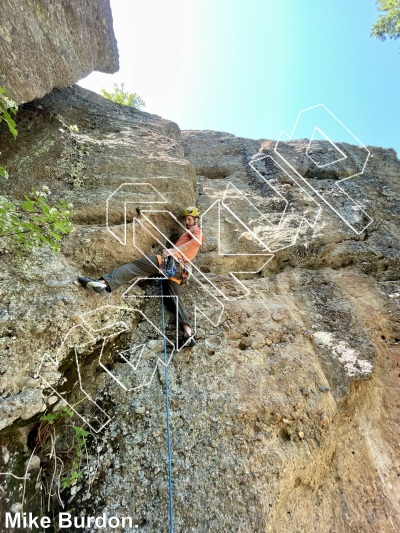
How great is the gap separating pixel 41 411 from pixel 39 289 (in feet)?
4.52

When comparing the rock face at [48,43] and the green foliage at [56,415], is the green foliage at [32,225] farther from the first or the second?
the rock face at [48,43]

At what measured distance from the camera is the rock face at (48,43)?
4082mm

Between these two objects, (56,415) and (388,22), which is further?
(388,22)

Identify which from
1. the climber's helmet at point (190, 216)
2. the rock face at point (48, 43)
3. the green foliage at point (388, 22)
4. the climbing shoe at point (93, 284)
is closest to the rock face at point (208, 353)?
the climbing shoe at point (93, 284)

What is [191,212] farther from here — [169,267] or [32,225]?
[32,225]

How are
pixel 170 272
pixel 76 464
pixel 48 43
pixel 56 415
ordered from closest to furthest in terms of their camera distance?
pixel 76 464
pixel 56 415
pixel 170 272
pixel 48 43

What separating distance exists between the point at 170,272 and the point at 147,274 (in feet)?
1.15

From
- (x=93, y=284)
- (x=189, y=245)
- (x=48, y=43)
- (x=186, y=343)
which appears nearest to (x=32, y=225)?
(x=93, y=284)

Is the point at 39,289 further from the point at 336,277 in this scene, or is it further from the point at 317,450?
the point at 336,277

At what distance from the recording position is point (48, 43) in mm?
4887

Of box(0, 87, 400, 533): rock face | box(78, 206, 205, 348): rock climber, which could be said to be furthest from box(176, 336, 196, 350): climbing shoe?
box(0, 87, 400, 533): rock face

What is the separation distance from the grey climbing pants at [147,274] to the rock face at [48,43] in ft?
9.03

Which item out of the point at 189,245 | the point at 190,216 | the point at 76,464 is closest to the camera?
the point at 76,464
